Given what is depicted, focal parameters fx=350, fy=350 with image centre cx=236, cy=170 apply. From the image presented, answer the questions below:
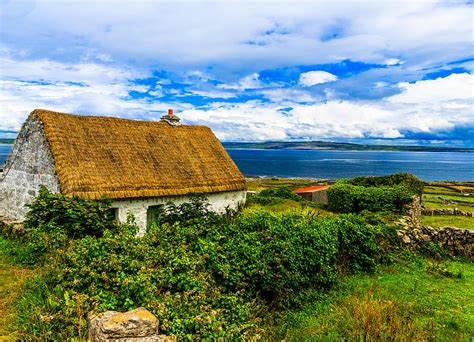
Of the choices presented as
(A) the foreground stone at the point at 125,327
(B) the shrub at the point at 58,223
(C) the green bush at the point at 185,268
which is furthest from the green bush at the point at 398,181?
(A) the foreground stone at the point at 125,327

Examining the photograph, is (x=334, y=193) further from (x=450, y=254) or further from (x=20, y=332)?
(x=20, y=332)

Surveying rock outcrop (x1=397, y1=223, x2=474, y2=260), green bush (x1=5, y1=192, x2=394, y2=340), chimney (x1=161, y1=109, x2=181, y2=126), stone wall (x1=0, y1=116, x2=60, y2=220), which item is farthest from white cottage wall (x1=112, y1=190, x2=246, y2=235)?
rock outcrop (x1=397, y1=223, x2=474, y2=260)

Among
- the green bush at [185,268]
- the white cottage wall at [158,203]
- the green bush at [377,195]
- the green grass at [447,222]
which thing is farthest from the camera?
the green grass at [447,222]

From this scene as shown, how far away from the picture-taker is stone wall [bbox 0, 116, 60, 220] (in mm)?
14648

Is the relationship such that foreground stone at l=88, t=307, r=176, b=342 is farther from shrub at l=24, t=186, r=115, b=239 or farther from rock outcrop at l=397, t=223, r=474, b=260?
rock outcrop at l=397, t=223, r=474, b=260

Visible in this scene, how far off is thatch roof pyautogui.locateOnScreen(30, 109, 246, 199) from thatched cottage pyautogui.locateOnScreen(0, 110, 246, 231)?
0.12 feet

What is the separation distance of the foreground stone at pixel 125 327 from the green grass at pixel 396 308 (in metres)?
2.51

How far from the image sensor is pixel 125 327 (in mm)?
5117

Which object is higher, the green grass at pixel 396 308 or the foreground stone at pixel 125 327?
the foreground stone at pixel 125 327

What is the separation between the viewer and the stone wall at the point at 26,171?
48.1ft

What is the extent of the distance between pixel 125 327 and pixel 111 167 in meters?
11.3

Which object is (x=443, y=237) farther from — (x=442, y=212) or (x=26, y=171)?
(x=26, y=171)

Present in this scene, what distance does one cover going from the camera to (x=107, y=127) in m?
17.7

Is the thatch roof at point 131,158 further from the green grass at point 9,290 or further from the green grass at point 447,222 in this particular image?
the green grass at point 447,222
